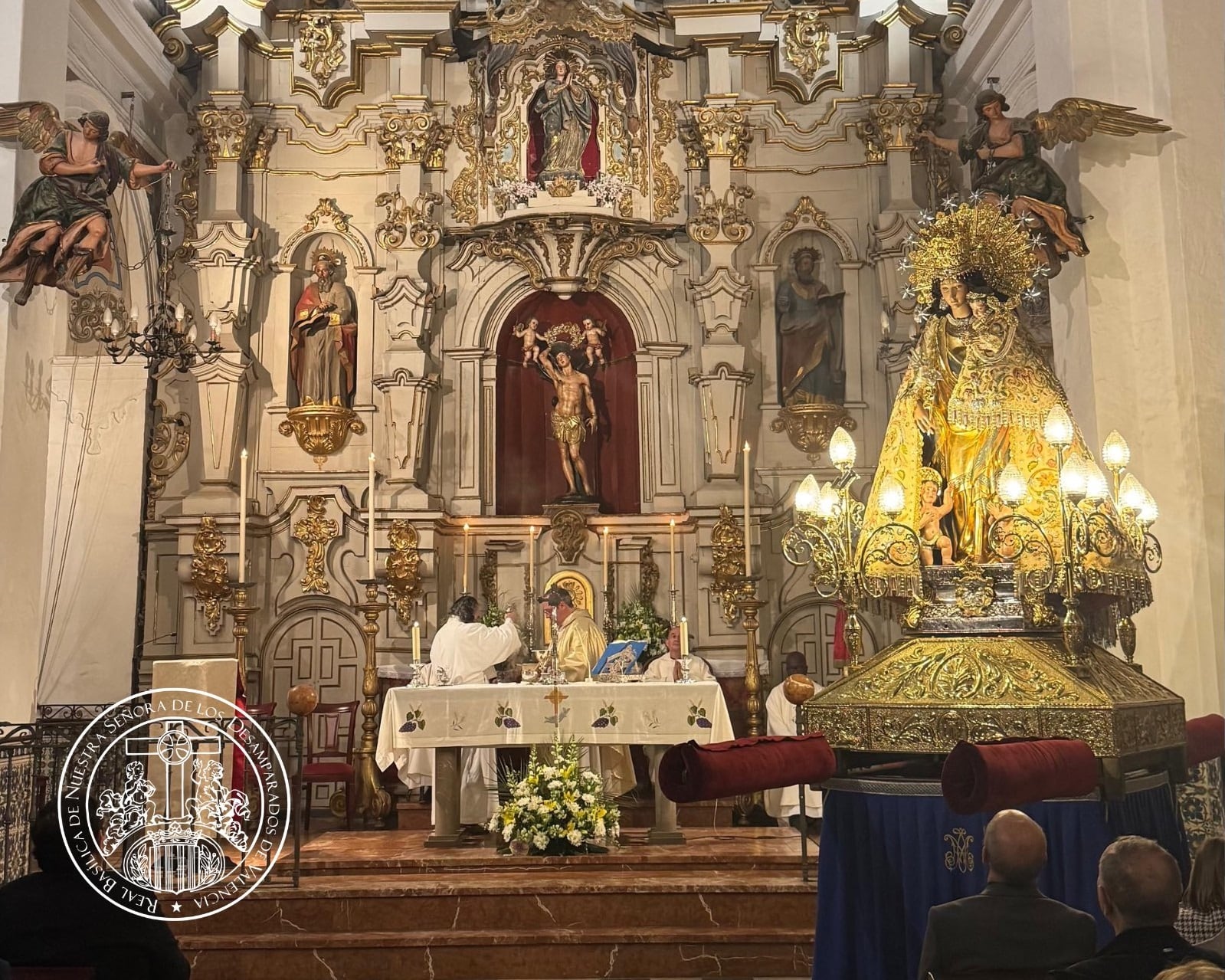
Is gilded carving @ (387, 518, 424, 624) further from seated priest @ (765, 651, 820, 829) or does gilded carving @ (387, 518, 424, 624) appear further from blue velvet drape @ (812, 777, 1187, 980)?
blue velvet drape @ (812, 777, 1187, 980)

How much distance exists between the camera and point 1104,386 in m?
7.65

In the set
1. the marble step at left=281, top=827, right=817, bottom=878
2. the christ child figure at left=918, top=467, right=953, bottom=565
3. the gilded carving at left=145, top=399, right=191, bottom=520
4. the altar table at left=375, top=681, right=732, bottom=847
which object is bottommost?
the marble step at left=281, top=827, right=817, bottom=878

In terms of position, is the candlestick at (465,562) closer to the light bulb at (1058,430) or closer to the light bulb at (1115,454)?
the light bulb at (1115,454)

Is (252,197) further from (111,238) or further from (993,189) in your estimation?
(993,189)

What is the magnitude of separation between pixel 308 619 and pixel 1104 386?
7.64 meters

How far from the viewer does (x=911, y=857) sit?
4625 mm

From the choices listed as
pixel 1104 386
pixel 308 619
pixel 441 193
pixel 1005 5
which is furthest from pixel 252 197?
pixel 1104 386

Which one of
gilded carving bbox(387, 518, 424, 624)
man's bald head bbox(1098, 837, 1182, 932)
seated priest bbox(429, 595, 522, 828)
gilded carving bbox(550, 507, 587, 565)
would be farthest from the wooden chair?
man's bald head bbox(1098, 837, 1182, 932)

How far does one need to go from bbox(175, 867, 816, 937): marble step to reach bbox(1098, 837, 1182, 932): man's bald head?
4242 millimetres

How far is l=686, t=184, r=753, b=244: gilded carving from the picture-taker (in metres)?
12.5

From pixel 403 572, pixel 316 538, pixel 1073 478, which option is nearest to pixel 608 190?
pixel 403 572

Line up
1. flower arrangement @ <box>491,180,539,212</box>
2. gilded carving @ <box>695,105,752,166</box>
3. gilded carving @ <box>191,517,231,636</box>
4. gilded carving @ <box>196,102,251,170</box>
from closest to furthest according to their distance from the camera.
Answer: gilded carving @ <box>191,517,231,636</box> < gilded carving @ <box>196,102,251,170</box> < flower arrangement @ <box>491,180,539,212</box> < gilded carving @ <box>695,105,752,166</box>

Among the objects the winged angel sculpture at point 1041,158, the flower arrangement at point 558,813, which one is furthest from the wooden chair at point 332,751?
the winged angel sculpture at point 1041,158

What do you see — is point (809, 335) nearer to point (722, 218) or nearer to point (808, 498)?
point (722, 218)
